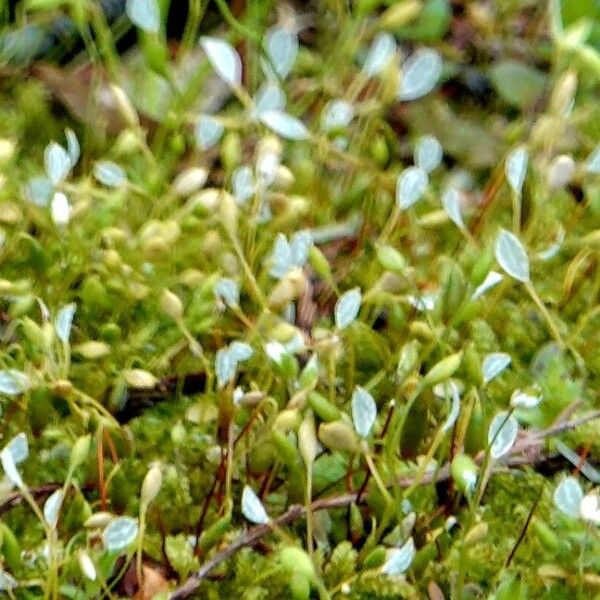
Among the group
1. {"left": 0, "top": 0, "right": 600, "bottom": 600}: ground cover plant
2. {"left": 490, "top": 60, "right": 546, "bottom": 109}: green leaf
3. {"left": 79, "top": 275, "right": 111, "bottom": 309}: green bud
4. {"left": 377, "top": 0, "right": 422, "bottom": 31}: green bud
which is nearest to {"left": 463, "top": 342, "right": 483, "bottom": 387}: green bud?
{"left": 0, "top": 0, "right": 600, "bottom": 600}: ground cover plant

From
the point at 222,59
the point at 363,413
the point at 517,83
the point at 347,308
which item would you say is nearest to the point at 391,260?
the point at 347,308

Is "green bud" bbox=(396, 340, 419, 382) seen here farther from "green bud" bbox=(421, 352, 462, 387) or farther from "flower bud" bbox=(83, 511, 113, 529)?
"flower bud" bbox=(83, 511, 113, 529)

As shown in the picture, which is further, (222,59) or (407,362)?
(222,59)

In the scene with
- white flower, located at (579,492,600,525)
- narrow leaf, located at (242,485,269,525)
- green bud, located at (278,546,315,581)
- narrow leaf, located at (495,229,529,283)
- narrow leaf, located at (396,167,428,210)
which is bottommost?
narrow leaf, located at (242,485,269,525)

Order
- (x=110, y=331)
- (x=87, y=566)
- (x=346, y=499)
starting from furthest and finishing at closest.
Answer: (x=110, y=331), (x=346, y=499), (x=87, y=566)

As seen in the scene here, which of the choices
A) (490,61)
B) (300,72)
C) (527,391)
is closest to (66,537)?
(527,391)

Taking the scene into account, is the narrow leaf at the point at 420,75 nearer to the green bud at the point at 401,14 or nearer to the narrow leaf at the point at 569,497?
the green bud at the point at 401,14

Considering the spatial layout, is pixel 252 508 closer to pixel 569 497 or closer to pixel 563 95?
pixel 569 497
